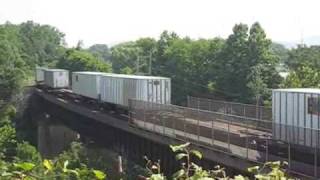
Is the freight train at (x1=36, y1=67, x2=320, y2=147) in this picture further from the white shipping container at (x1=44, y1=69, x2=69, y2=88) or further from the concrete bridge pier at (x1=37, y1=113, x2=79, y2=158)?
the concrete bridge pier at (x1=37, y1=113, x2=79, y2=158)

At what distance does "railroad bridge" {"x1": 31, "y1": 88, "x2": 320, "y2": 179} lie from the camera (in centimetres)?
2203

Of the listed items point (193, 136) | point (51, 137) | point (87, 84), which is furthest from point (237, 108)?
point (51, 137)

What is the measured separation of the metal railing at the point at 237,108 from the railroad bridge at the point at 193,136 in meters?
3.13

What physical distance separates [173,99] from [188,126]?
189 ft

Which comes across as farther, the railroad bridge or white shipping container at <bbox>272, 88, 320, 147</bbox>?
white shipping container at <bbox>272, 88, 320, 147</bbox>

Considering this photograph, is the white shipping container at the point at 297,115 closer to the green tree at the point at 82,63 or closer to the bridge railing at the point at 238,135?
the bridge railing at the point at 238,135

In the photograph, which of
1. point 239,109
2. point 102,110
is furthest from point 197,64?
point 239,109

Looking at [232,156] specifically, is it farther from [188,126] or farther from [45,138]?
[45,138]

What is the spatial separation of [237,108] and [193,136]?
384 inches

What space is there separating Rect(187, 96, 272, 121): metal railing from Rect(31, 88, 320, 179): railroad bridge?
3133 millimetres

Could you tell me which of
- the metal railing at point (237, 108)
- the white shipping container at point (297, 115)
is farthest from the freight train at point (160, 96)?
the metal railing at point (237, 108)

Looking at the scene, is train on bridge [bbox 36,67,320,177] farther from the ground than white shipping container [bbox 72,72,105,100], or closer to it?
closer to it

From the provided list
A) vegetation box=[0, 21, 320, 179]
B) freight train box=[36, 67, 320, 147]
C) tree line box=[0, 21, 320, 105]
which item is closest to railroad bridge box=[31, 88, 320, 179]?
freight train box=[36, 67, 320, 147]

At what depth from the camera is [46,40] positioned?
18588 cm
